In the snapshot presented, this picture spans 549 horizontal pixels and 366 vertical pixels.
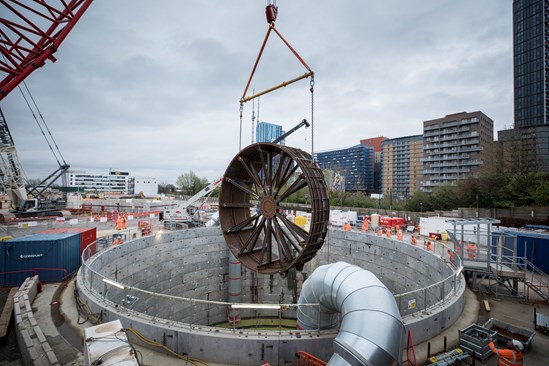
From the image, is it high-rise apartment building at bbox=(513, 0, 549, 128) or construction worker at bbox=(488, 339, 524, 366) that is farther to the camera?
high-rise apartment building at bbox=(513, 0, 549, 128)

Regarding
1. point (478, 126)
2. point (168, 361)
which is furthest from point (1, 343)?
point (478, 126)

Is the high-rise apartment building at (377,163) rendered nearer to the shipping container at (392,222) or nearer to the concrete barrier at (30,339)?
the shipping container at (392,222)

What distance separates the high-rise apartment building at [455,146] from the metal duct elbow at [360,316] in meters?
63.0

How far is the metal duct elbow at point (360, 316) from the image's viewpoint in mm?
4969

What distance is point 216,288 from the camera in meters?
23.4

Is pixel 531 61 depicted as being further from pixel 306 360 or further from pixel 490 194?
pixel 306 360

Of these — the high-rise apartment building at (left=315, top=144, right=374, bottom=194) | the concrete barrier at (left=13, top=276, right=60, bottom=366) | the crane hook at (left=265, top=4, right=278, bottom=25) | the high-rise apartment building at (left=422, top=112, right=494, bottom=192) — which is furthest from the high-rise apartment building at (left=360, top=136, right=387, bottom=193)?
the concrete barrier at (left=13, top=276, right=60, bottom=366)

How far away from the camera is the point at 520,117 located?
274 feet

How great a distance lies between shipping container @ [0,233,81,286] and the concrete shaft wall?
158 cm

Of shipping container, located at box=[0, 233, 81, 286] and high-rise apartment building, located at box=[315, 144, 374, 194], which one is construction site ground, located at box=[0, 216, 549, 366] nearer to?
shipping container, located at box=[0, 233, 81, 286]

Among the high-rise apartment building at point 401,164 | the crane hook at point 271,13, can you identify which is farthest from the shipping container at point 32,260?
the high-rise apartment building at point 401,164

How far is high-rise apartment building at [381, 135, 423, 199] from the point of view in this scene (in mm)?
88750

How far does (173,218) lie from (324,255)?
49.1ft

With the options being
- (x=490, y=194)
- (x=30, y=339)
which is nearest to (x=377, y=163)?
(x=490, y=194)
